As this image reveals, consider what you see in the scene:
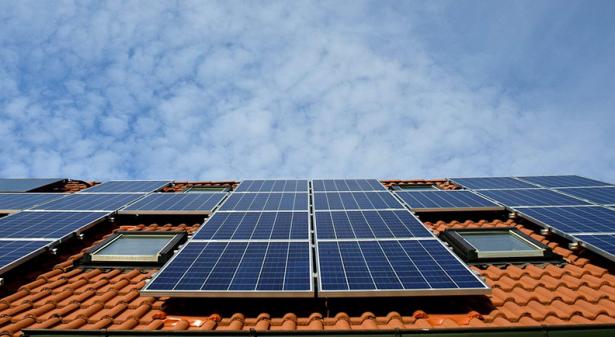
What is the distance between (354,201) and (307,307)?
4971mm

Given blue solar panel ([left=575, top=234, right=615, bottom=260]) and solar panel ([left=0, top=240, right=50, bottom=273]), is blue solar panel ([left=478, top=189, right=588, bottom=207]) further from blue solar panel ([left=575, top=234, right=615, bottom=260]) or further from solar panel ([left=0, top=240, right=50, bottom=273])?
solar panel ([left=0, top=240, right=50, bottom=273])

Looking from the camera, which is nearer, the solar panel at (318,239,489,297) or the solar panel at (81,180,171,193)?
the solar panel at (318,239,489,297)

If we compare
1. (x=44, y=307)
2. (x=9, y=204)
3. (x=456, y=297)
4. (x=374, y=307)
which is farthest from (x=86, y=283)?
(x=456, y=297)

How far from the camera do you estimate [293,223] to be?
7816 millimetres

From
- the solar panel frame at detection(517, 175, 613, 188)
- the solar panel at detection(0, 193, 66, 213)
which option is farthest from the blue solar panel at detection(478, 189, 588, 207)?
the solar panel at detection(0, 193, 66, 213)

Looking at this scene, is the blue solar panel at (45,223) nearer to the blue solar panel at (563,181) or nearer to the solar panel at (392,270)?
the solar panel at (392,270)

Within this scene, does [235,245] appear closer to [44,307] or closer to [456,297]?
[44,307]

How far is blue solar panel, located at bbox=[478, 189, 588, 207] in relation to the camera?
9266mm

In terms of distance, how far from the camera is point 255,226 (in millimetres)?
7691

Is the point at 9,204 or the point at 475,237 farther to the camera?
the point at 9,204

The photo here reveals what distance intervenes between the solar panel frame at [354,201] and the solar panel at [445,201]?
1.84 feet

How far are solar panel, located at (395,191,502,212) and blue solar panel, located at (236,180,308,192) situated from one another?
11.9 feet

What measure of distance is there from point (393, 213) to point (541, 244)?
338cm

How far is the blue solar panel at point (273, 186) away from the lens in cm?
1133
